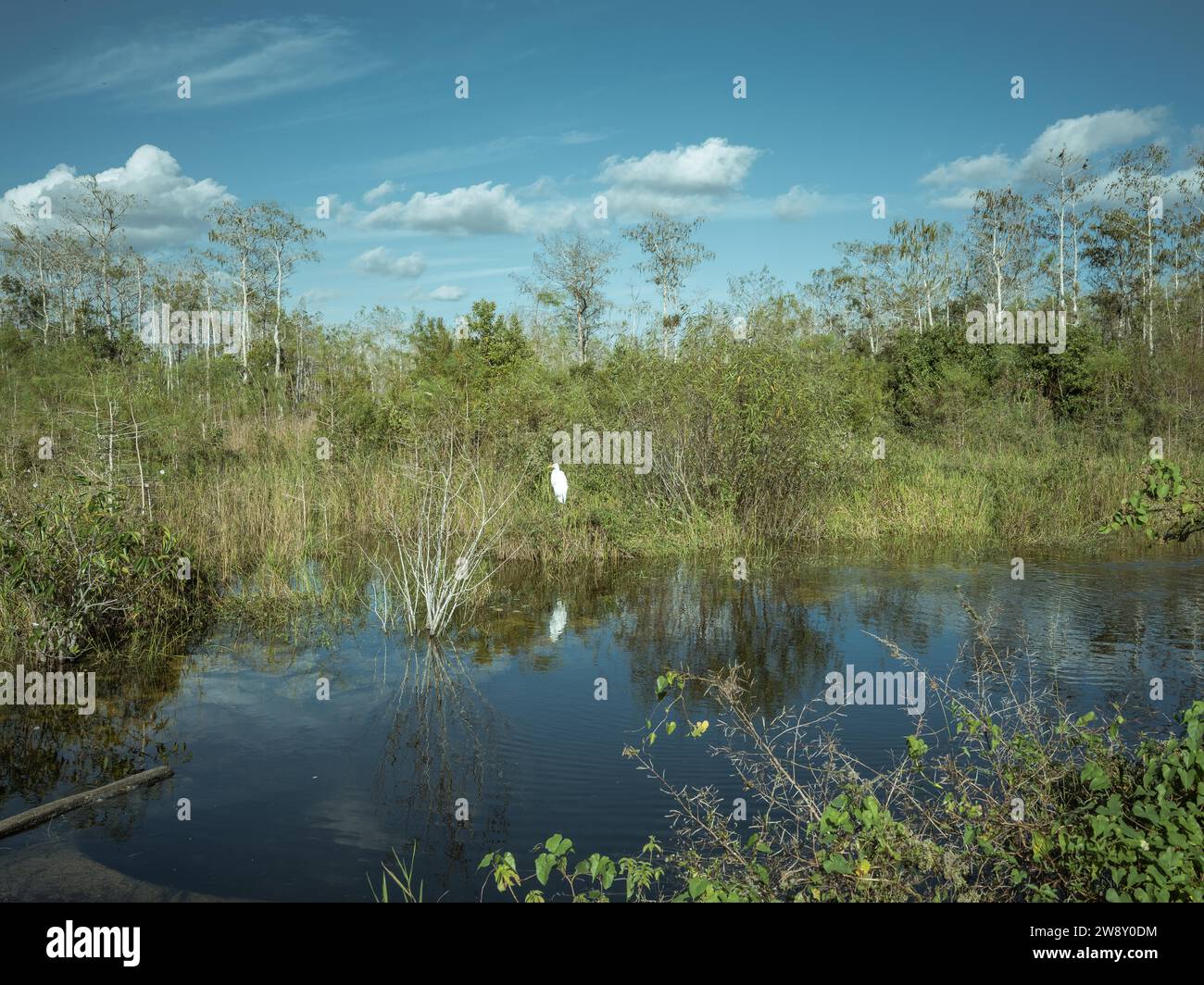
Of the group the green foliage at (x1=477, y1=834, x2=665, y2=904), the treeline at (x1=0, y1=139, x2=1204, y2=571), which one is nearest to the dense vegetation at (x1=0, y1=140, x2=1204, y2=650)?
the treeline at (x1=0, y1=139, x2=1204, y2=571)

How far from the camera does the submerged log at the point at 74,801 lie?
4.29 metres

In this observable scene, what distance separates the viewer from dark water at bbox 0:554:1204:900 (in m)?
4.53

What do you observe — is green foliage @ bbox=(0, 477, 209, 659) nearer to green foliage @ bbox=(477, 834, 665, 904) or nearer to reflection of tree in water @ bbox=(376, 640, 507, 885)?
reflection of tree in water @ bbox=(376, 640, 507, 885)

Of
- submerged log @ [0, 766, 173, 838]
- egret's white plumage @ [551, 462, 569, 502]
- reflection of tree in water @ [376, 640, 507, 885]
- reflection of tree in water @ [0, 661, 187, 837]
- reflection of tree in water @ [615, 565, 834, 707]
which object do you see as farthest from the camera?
egret's white plumage @ [551, 462, 569, 502]

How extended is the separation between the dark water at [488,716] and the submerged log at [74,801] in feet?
0.25

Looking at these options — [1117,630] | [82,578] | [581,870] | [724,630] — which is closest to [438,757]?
[581,870]

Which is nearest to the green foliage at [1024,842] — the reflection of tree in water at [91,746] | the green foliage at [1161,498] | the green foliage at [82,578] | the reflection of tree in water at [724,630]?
the green foliage at [1161,498]

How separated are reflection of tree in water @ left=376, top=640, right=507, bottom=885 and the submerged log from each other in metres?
1.25

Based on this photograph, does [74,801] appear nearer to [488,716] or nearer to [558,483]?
[488,716]

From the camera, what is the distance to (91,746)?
5.86 meters

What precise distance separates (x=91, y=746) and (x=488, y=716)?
256cm

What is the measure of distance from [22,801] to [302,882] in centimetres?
197
